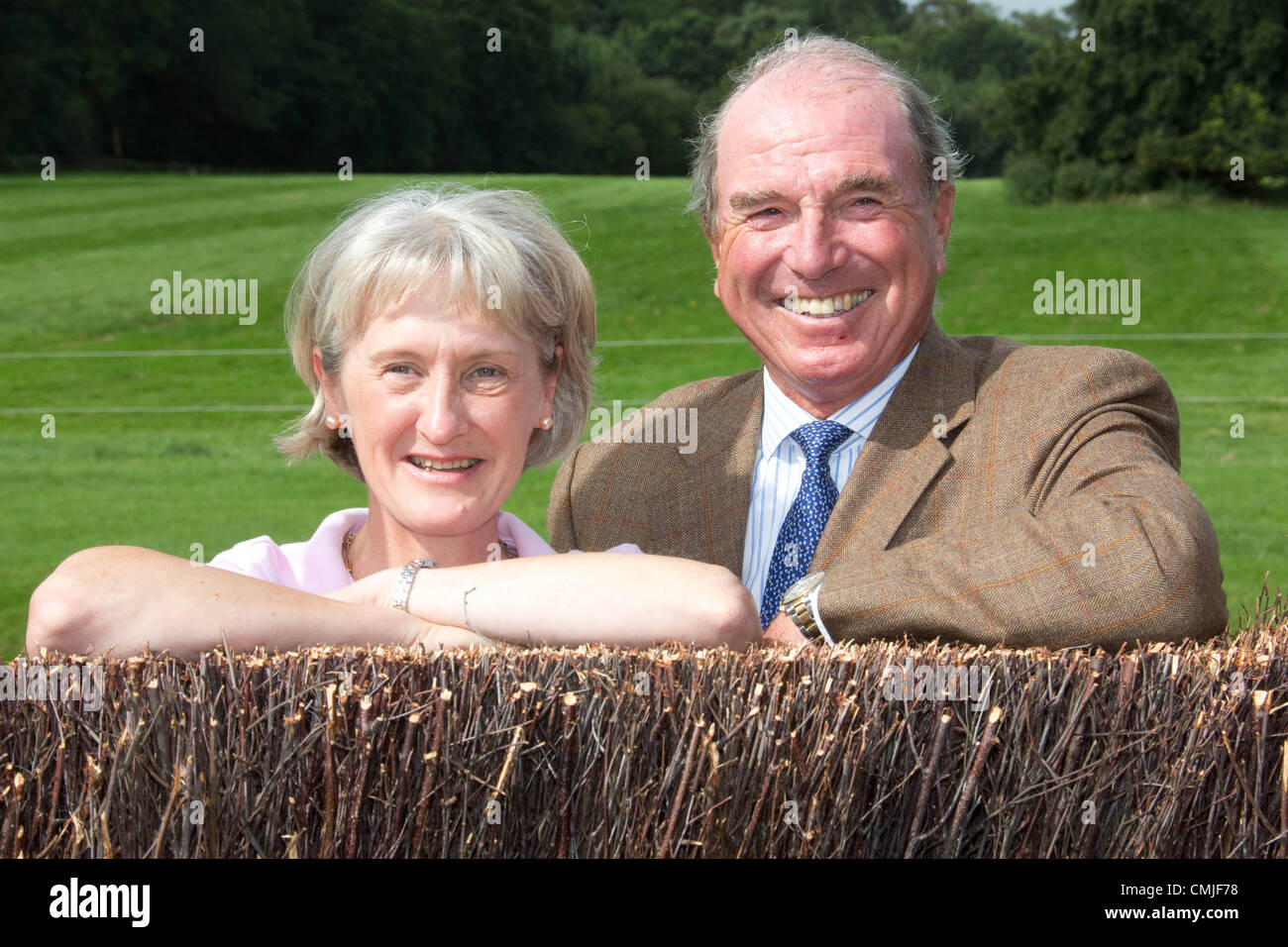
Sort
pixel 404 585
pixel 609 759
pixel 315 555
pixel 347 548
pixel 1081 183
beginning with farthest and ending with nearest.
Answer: pixel 1081 183
pixel 347 548
pixel 315 555
pixel 404 585
pixel 609 759

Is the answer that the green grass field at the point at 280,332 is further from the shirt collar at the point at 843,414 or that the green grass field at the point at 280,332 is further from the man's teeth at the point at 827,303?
the man's teeth at the point at 827,303

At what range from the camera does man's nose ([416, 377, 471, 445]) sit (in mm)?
2518

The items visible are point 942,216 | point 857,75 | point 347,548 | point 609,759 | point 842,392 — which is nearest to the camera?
point 609,759

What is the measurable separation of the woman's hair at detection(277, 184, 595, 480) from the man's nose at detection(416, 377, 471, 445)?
0.17 meters

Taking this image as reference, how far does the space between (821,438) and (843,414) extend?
9 centimetres

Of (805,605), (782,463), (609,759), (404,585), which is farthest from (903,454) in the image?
(609,759)

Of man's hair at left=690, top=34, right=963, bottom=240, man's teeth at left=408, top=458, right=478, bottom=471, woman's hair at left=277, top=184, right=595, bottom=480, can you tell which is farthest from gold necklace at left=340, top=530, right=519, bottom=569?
man's hair at left=690, top=34, right=963, bottom=240

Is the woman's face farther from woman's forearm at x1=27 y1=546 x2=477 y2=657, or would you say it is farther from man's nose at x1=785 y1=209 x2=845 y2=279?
man's nose at x1=785 y1=209 x2=845 y2=279

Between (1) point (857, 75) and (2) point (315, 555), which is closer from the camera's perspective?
(2) point (315, 555)

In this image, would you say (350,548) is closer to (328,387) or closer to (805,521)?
(328,387)

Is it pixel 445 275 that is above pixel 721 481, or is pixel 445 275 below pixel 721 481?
above

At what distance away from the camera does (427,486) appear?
2586mm

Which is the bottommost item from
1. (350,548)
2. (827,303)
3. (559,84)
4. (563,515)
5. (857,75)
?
(563,515)
